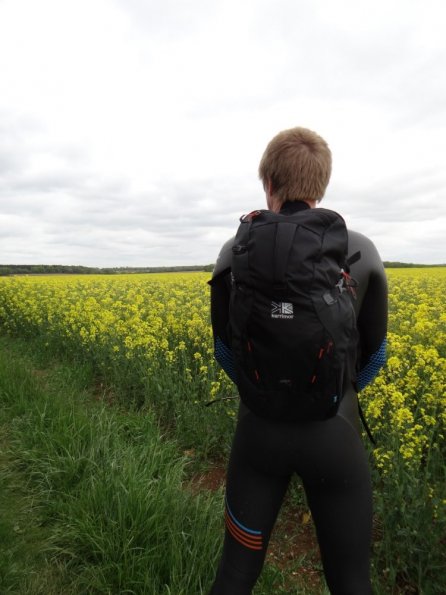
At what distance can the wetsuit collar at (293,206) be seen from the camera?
5.15 ft

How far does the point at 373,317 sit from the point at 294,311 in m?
0.50

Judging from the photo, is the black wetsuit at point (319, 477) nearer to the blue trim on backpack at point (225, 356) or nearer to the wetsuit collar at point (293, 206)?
the wetsuit collar at point (293, 206)

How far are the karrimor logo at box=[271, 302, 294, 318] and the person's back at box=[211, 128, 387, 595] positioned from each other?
0.37 meters

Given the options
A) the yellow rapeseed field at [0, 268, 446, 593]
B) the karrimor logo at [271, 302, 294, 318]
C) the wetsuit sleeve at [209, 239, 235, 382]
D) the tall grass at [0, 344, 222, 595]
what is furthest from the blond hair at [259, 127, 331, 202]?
the tall grass at [0, 344, 222, 595]

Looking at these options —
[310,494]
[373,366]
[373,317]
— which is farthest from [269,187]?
[310,494]

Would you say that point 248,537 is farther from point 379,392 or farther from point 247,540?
point 379,392

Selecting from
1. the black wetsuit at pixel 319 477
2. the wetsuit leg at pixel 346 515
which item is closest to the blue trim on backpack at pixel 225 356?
the black wetsuit at pixel 319 477

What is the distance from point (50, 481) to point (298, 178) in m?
2.94

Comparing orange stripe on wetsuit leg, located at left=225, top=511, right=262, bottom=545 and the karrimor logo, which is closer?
the karrimor logo

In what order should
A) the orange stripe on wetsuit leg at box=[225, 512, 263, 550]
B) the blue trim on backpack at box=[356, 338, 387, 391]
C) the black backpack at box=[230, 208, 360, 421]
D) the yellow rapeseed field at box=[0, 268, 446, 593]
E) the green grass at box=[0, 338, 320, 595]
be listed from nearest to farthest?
the black backpack at box=[230, 208, 360, 421]
the orange stripe on wetsuit leg at box=[225, 512, 263, 550]
the blue trim on backpack at box=[356, 338, 387, 391]
the green grass at box=[0, 338, 320, 595]
the yellow rapeseed field at box=[0, 268, 446, 593]

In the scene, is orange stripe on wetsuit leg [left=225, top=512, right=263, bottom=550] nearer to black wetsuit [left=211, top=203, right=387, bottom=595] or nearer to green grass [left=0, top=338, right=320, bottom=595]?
black wetsuit [left=211, top=203, right=387, bottom=595]

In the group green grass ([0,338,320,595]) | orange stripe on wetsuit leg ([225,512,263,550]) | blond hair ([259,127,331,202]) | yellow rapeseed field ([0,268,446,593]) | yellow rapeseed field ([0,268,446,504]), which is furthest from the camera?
yellow rapeseed field ([0,268,446,504])

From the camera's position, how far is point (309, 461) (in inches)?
61.6

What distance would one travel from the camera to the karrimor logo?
1387mm
